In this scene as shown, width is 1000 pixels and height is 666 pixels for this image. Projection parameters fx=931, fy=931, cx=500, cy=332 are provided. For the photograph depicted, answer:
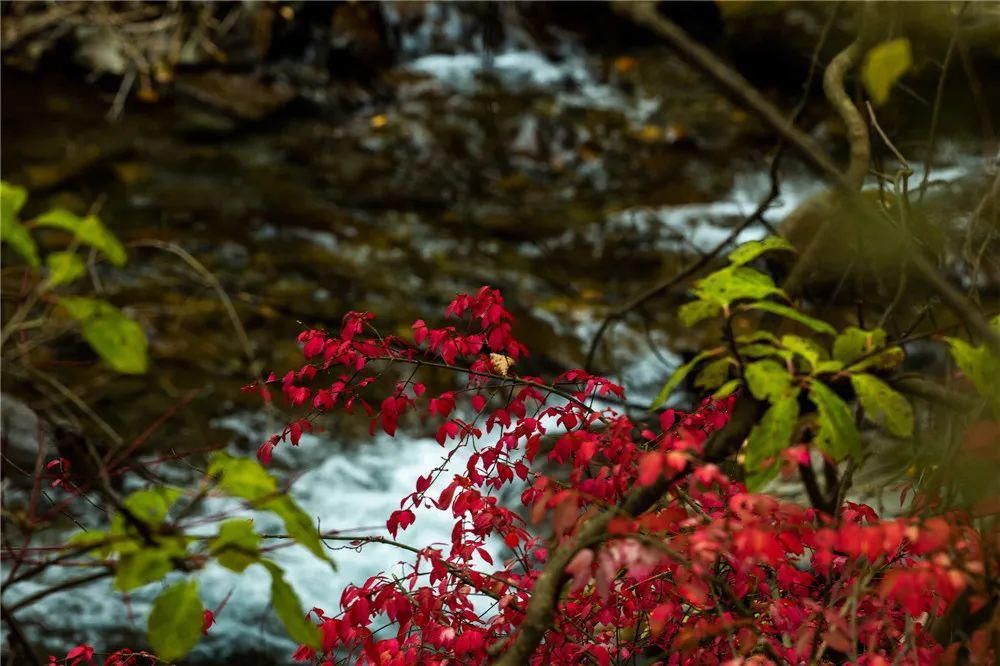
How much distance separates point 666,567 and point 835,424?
0.90 meters

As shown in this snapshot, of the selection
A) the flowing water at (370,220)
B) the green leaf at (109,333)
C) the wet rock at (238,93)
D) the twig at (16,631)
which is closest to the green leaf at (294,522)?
the green leaf at (109,333)

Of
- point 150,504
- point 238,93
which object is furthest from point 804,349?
point 238,93

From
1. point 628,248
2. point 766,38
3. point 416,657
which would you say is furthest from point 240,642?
point 766,38

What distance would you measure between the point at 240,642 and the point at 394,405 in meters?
3.15

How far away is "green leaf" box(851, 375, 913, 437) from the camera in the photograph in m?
1.80

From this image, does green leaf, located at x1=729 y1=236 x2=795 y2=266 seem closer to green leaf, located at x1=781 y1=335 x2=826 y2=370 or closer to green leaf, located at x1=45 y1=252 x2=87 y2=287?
green leaf, located at x1=781 y1=335 x2=826 y2=370

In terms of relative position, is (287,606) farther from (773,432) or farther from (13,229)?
(773,432)

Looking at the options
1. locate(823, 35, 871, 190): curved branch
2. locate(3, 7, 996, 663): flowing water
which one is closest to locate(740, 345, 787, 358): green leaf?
locate(823, 35, 871, 190): curved branch

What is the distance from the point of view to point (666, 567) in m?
2.47

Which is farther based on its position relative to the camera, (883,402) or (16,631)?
(883,402)

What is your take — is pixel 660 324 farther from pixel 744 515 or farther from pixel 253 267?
pixel 744 515

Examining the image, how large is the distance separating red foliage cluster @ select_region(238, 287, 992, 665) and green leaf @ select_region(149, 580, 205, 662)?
0.66 m

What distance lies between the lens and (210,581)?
6113 millimetres

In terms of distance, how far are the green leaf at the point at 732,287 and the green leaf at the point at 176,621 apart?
42.4 inches
